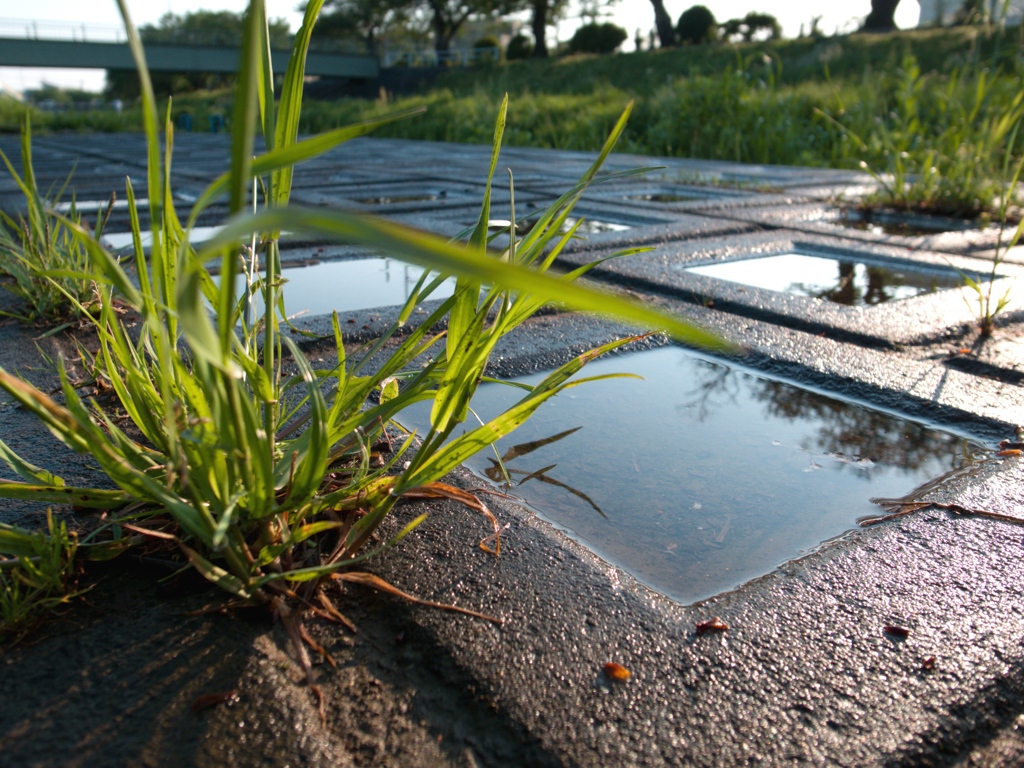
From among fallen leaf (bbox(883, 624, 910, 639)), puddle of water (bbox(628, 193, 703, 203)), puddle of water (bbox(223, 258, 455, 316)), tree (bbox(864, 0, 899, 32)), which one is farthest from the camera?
tree (bbox(864, 0, 899, 32))

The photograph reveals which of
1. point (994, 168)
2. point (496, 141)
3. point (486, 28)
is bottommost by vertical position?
point (994, 168)

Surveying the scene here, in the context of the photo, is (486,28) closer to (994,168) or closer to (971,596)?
(994,168)

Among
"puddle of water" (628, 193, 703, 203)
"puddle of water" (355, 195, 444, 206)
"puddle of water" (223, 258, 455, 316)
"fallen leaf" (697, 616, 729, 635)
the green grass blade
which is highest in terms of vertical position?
the green grass blade

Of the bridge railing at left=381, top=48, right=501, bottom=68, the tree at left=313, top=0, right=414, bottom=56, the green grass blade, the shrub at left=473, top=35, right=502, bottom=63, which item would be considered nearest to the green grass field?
the green grass blade

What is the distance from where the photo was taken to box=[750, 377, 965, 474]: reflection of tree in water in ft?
4.56

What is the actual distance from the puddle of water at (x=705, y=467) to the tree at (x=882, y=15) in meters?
29.4

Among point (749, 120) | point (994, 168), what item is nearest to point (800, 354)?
point (994, 168)

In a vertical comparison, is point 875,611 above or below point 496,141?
below

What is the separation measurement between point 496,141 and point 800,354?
3.95ft

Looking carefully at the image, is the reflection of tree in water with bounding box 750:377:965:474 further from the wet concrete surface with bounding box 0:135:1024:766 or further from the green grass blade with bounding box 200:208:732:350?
the green grass blade with bounding box 200:208:732:350

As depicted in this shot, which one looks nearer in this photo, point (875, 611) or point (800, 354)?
point (875, 611)

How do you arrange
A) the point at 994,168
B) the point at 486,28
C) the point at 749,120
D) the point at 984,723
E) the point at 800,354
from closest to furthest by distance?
the point at 984,723
the point at 800,354
the point at 994,168
the point at 749,120
the point at 486,28

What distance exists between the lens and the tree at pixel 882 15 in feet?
85.6

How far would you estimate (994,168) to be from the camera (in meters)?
4.22
